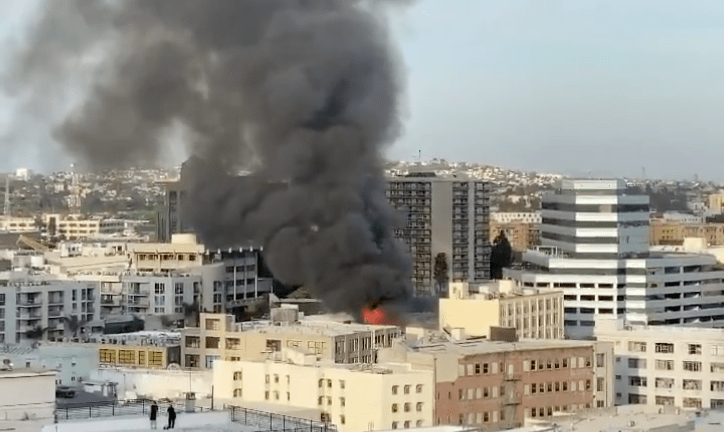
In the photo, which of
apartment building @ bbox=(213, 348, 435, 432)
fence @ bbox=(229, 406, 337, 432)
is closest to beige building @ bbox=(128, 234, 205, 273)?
apartment building @ bbox=(213, 348, 435, 432)

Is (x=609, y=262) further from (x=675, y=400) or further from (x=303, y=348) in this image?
(x=303, y=348)

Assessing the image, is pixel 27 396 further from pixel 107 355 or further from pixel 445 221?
pixel 445 221

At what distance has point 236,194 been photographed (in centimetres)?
4488

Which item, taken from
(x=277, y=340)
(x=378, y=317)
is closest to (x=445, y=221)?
(x=378, y=317)

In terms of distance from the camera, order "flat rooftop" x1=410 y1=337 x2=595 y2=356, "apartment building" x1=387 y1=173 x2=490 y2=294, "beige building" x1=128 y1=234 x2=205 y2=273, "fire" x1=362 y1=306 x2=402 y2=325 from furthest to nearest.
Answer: "apartment building" x1=387 y1=173 x2=490 y2=294 < "beige building" x1=128 y1=234 x2=205 y2=273 < "fire" x1=362 y1=306 x2=402 y2=325 < "flat rooftop" x1=410 y1=337 x2=595 y2=356

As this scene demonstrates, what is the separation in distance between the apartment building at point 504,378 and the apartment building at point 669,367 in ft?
12.0

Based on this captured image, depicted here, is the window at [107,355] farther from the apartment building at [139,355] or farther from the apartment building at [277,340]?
the apartment building at [277,340]

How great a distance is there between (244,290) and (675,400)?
2064cm

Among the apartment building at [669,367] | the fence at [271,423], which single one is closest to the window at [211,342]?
the apartment building at [669,367]

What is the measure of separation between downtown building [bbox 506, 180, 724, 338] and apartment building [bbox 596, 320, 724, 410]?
12.0 metres

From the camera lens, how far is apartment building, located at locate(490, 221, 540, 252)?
7606cm

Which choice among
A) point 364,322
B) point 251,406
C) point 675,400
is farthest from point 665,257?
point 251,406

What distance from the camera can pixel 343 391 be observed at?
23266 millimetres

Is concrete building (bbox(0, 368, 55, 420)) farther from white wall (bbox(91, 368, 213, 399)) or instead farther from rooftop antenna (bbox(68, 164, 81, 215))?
rooftop antenna (bbox(68, 164, 81, 215))
